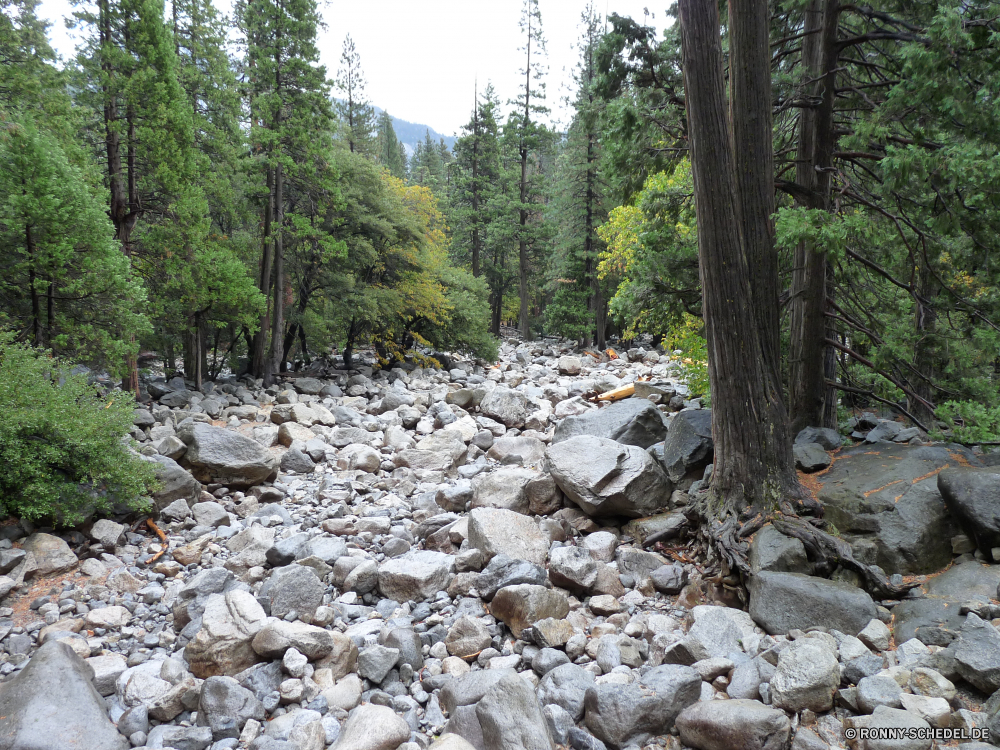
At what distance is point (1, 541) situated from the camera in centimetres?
570

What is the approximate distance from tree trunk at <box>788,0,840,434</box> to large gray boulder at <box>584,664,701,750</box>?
14.6ft

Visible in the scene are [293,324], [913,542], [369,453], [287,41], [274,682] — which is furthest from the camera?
[293,324]

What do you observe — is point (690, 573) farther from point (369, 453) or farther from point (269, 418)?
point (269, 418)

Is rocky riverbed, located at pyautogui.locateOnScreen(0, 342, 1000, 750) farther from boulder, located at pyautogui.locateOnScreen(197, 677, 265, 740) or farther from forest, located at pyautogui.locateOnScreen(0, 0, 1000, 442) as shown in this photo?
forest, located at pyautogui.locateOnScreen(0, 0, 1000, 442)

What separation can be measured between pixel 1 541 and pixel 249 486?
2907 mm

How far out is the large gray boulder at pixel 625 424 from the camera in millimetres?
7895

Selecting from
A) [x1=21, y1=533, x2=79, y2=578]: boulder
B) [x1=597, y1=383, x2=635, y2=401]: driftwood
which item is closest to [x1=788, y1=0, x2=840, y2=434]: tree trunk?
[x1=597, y1=383, x2=635, y2=401]: driftwood

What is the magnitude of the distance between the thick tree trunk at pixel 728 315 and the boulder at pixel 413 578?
8.54 ft

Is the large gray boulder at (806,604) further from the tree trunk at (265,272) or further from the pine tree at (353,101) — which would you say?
the pine tree at (353,101)

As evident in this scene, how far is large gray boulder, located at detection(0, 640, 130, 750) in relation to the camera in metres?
3.24

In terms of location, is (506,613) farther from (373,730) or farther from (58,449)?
(58,449)

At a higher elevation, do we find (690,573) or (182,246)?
(182,246)

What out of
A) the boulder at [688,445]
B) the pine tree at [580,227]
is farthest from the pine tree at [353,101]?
the boulder at [688,445]

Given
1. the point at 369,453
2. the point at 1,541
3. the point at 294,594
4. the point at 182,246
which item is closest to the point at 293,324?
the point at 182,246
